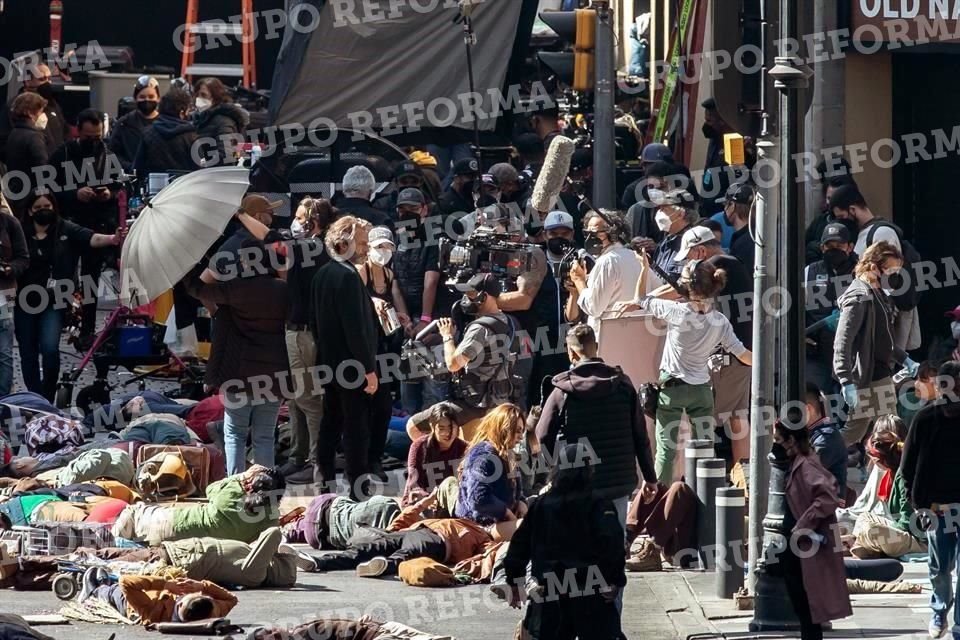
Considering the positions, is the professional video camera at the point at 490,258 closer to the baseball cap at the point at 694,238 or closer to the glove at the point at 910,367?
the baseball cap at the point at 694,238

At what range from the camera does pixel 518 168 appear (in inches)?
851

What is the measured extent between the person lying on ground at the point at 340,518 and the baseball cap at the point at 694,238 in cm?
302

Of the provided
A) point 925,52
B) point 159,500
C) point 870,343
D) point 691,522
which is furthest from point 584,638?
point 925,52

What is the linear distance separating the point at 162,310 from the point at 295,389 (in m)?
3.53

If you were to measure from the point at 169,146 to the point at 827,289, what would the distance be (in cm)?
626

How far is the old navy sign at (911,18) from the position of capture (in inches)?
779

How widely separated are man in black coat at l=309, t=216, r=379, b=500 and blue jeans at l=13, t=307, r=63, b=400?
3.22 meters

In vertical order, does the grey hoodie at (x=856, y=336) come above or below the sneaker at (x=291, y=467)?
above

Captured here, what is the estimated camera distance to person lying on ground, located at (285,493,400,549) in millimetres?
13609

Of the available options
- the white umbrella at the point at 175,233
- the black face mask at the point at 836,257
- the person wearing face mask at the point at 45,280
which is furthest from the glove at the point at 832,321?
the person wearing face mask at the point at 45,280

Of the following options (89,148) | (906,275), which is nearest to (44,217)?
(89,148)

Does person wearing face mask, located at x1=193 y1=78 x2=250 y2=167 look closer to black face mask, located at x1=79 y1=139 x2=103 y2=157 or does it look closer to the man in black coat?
black face mask, located at x1=79 y1=139 x2=103 y2=157

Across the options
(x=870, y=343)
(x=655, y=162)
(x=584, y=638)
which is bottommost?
(x=584, y=638)

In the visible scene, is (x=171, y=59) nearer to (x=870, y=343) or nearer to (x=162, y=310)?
(x=162, y=310)
